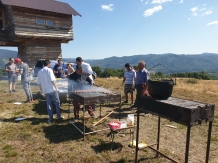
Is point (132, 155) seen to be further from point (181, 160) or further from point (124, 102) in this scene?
point (124, 102)

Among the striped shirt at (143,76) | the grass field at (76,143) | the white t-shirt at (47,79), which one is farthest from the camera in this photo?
the striped shirt at (143,76)

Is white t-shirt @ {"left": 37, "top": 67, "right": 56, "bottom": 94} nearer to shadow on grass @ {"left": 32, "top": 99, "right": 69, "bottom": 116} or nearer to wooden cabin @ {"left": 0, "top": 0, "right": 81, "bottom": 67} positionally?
shadow on grass @ {"left": 32, "top": 99, "right": 69, "bottom": 116}

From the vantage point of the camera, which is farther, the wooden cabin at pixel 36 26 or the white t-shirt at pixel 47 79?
the wooden cabin at pixel 36 26

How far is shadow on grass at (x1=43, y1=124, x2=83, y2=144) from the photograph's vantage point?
195 inches

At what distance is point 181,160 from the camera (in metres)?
4.09

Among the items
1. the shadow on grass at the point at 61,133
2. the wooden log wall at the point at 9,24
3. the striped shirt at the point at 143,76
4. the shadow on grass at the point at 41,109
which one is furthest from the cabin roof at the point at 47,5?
the shadow on grass at the point at 61,133

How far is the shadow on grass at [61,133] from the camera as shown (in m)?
4.94

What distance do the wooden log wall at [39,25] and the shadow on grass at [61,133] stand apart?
1143cm

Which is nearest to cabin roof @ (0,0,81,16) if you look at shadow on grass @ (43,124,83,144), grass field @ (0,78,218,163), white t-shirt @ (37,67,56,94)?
white t-shirt @ (37,67,56,94)

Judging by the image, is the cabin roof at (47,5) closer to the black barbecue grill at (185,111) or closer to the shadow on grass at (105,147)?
the shadow on grass at (105,147)

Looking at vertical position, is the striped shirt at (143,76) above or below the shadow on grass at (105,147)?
above

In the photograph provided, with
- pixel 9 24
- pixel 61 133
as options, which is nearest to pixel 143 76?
pixel 61 133

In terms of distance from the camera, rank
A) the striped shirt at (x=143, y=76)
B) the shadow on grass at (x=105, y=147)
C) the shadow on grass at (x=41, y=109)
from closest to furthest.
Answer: the shadow on grass at (x=105, y=147), the striped shirt at (x=143, y=76), the shadow on grass at (x=41, y=109)

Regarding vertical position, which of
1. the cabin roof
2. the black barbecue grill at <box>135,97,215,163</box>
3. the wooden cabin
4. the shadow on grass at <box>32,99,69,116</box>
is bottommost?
the shadow on grass at <box>32,99,69,116</box>
